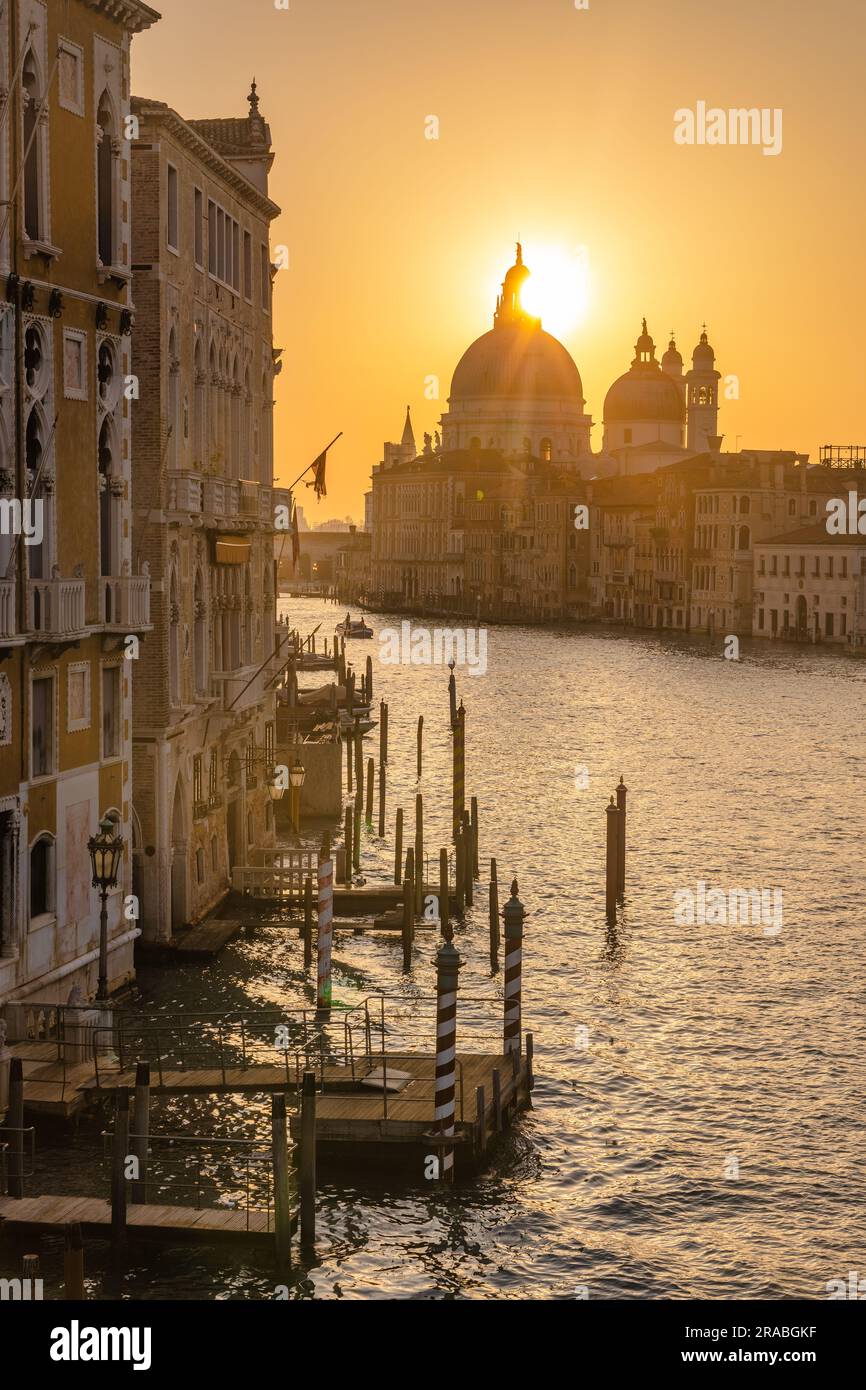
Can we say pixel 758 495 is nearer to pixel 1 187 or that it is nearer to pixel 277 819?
pixel 277 819

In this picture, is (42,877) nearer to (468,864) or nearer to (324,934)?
(324,934)

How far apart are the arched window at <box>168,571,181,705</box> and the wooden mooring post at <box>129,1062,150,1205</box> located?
851cm

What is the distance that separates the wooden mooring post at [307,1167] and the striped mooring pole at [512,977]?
4.43 meters

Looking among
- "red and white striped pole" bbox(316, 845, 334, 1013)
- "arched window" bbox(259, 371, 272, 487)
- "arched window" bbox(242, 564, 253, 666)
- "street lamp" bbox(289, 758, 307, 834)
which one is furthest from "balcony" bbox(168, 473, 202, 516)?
"street lamp" bbox(289, 758, 307, 834)

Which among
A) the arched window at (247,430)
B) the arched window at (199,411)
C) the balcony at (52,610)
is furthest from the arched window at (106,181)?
the arched window at (247,430)

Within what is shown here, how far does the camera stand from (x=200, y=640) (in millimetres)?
26375

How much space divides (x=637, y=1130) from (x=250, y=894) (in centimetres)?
956

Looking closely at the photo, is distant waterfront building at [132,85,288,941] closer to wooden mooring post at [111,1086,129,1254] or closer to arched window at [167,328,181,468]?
arched window at [167,328,181,468]

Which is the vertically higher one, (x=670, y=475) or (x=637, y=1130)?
(x=670, y=475)

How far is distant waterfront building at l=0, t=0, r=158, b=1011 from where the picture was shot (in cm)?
1752

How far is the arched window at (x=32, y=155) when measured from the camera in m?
18.0
